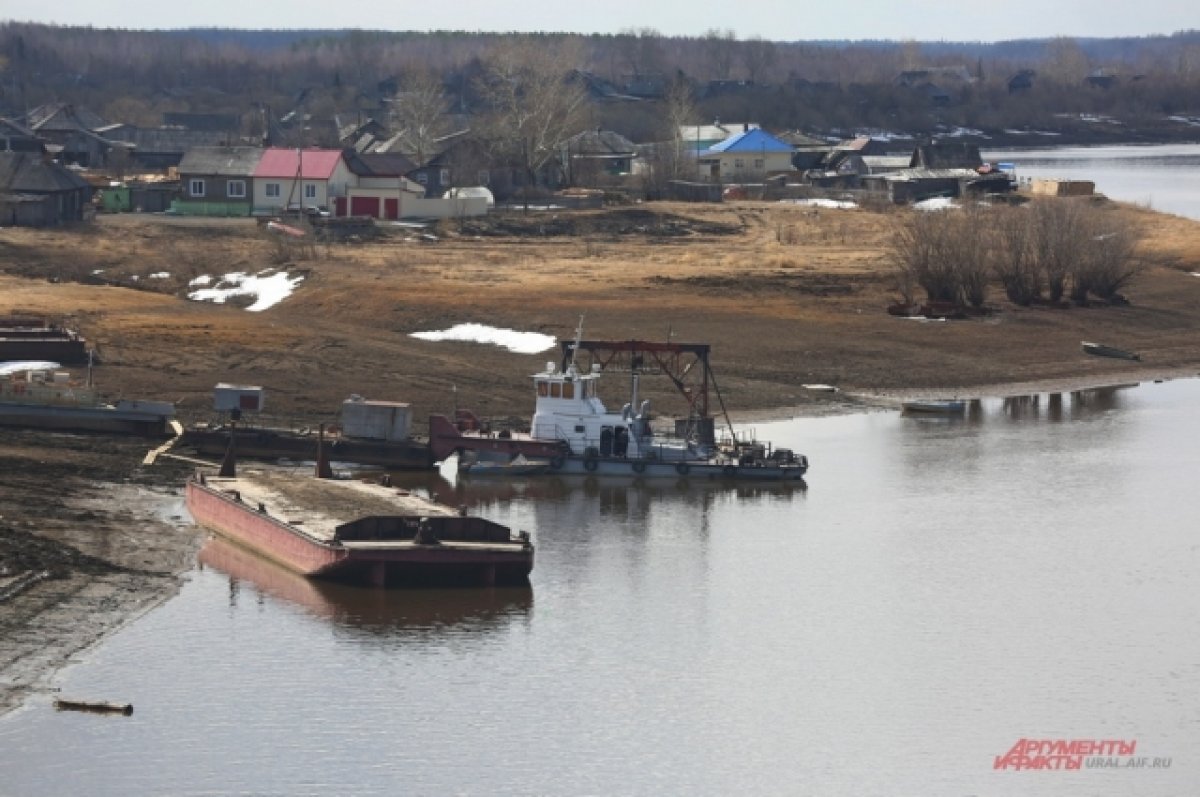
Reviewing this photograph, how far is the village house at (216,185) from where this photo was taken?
Result: 115m

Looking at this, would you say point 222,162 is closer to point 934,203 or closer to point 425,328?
point 425,328

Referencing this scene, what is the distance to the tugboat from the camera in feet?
192

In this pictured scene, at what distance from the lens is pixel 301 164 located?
115 meters

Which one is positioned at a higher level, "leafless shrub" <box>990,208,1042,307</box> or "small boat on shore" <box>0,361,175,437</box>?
"leafless shrub" <box>990,208,1042,307</box>

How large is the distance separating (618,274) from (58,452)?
39601mm

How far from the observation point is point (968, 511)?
55.3 m

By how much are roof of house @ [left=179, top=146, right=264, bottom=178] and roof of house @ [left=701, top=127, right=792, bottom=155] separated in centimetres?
4856

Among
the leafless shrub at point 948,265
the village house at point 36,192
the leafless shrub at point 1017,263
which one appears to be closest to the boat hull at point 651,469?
the leafless shrub at point 948,265

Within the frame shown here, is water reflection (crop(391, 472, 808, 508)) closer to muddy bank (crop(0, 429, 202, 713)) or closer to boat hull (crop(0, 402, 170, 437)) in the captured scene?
muddy bank (crop(0, 429, 202, 713))

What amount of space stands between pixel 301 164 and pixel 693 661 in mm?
78366

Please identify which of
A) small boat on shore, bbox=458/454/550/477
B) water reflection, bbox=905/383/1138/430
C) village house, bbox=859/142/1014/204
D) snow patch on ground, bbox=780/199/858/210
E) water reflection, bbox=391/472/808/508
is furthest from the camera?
village house, bbox=859/142/1014/204

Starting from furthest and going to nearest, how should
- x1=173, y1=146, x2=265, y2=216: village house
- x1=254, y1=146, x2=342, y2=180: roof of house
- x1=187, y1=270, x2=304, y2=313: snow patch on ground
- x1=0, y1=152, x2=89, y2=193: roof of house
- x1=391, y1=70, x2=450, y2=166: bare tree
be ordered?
x1=391, y1=70, x2=450, y2=166: bare tree < x1=173, y1=146, x2=265, y2=216: village house < x1=254, y1=146, x2=342, y2=180: roof of house < x1=0, y1=152, x2=89, y2=193: roof of house < x1=187, y1=270, x2=304, y2=313: snow patch on ground

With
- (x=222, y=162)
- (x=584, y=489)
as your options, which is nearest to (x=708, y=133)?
(x=222, y=162)

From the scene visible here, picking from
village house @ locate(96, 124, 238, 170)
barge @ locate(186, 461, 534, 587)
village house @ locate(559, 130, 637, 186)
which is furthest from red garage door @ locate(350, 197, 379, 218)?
barge @ locate(186, 461, 534, 587)
